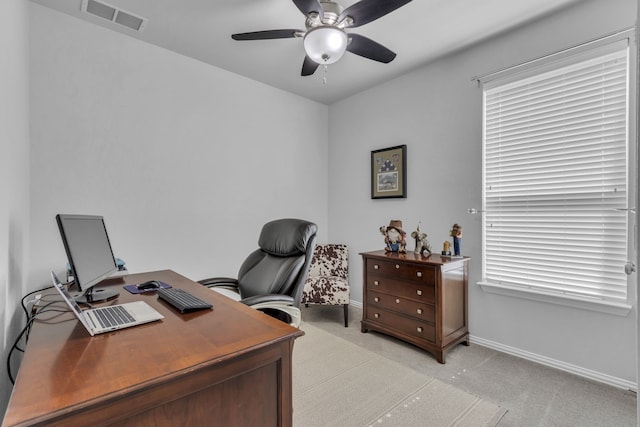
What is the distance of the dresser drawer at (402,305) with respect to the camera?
245 cm

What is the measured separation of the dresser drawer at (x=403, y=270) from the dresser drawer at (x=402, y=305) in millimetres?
202

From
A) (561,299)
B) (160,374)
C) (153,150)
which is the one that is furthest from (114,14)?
(561,299)

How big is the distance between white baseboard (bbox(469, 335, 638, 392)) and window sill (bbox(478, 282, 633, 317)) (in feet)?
1.47

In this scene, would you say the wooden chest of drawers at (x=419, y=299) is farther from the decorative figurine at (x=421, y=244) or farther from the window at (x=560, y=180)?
the window at (x=560, y=180)

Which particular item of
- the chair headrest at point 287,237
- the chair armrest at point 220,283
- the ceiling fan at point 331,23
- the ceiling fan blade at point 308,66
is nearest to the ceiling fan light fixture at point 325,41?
the ceiling fan at point 331,23

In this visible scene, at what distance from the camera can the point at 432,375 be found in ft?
7.11

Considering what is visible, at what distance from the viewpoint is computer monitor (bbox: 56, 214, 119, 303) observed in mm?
1112

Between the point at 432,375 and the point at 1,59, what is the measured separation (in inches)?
116

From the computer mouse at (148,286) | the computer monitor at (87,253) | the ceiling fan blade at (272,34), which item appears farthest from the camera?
the ceiling fan blade at (272,34)

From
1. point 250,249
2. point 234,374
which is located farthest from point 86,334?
point 250,249

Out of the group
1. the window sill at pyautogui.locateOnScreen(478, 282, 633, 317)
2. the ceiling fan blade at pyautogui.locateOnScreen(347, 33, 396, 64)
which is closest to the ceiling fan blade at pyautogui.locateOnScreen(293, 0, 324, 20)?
the ceiling fan blade at pyautogui.locateOnScreen(347, 33, 396, 64)

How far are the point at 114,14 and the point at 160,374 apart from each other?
276cm

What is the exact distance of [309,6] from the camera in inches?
67.2

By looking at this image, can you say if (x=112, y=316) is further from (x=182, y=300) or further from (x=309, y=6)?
(x=309, y=6)
